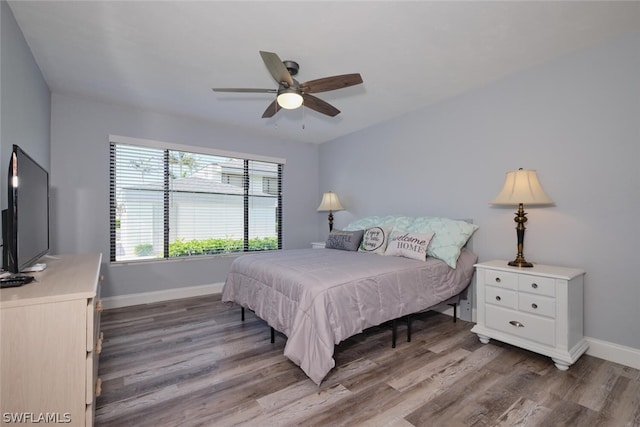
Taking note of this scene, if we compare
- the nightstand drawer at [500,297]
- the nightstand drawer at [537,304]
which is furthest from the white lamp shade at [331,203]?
the nightstand drawer at [537,304]

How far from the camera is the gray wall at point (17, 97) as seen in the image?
1803 millimetres

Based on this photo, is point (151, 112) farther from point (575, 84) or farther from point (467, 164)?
point (575, 84)

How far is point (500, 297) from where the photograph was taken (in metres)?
2.46

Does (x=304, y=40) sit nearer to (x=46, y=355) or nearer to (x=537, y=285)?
(x=46, y=355)

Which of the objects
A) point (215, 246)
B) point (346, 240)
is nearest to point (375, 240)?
point (346, 240)

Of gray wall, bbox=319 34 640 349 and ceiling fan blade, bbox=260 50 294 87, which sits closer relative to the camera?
ceiling fan blade, bbox=260 50 294 87

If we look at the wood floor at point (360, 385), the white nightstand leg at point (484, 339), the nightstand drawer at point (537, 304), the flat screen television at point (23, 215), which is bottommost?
the wood floor at point (360, 385)

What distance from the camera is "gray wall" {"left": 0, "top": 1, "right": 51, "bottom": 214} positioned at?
71.0 inches

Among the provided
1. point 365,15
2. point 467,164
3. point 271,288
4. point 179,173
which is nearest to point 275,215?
point 179,173

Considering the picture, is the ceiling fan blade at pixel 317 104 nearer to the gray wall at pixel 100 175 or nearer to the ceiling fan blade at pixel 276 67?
the ceiling fan blade at pixel 276 67

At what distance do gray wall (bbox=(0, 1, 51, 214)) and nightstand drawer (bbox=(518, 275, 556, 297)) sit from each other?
12.1 feet

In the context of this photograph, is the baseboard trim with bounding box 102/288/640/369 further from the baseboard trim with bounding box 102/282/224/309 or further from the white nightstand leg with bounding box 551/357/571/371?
the white nightstand leg with bounding box 551/357/571/371

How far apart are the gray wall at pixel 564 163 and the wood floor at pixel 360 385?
2.45ft

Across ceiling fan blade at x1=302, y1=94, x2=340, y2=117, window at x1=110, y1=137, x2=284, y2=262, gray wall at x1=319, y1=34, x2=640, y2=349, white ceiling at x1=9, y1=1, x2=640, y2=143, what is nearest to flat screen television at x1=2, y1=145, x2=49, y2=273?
white ceiling at x1=9, y1=1, x2=640, y2=143
